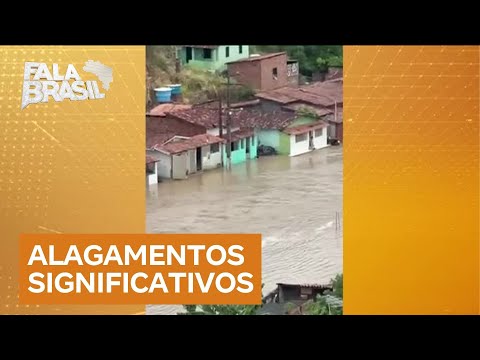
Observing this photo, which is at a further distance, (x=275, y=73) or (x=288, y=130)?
(x=288, y=130)

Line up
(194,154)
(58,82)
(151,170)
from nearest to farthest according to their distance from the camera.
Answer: (58,82), (151,170), (194,154)

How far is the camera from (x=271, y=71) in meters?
9.21

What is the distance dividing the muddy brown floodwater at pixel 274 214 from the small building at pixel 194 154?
0.08 metres

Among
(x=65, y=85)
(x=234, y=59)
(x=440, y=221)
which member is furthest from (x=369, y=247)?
(x=65, y=85)

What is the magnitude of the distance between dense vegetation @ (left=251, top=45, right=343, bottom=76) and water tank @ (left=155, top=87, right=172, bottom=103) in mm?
550

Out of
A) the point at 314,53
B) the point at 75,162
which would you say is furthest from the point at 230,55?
the point at 75,162

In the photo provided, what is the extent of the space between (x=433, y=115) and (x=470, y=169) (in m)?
0.38

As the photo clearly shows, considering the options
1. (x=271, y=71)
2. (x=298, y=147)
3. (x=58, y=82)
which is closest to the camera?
(x=58, y=82)

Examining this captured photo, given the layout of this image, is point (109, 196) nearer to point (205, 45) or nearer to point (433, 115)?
point (205, 45)

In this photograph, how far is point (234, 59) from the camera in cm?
909

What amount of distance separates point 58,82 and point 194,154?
942 mm

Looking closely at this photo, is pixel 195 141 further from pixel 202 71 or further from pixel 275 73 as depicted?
pixel 275 73

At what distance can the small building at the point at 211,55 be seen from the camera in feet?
29.7

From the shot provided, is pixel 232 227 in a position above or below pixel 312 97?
below
